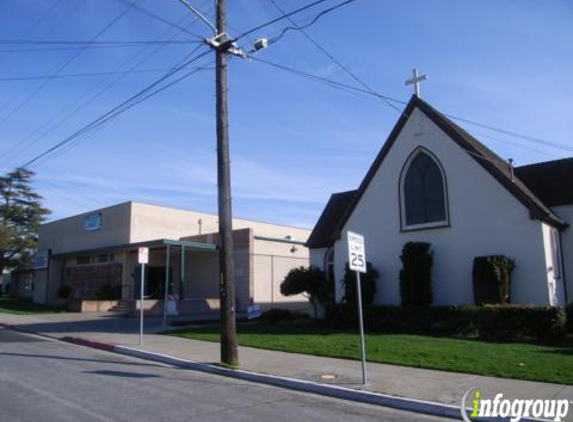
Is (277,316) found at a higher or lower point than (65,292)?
lower

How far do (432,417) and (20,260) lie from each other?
5312cm

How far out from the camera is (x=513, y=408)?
8164 mm

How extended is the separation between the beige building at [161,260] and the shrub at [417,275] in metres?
15.2

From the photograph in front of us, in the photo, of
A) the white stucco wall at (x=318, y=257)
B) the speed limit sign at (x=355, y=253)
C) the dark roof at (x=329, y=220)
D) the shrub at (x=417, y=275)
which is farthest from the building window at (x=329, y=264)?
the speed limit sign at (x=355, y=253)

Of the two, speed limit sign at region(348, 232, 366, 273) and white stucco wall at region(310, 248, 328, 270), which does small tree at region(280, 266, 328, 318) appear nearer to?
white stucco wall at region(310, 248, 328, 270)

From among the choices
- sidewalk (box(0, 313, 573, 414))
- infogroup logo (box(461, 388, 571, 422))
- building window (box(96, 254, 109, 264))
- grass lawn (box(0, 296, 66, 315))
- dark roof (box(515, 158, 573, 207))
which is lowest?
infogroup logo (box(461, 388, 571, 422))

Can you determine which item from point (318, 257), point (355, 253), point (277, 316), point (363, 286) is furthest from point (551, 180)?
point (355, 253)

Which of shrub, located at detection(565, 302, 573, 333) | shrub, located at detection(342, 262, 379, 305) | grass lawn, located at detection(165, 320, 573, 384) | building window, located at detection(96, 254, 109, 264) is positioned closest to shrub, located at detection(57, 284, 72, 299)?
building window, located at detection(96, 254, 109, 264)

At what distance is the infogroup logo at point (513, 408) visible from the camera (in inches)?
309

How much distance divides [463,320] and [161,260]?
83.9ft

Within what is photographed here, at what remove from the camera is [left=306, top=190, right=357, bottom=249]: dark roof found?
84.4ft

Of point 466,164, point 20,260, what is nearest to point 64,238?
point 20,260

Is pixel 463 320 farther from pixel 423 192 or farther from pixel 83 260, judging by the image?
pixel 83 260

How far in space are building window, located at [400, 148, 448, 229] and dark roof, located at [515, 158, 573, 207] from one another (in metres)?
4.43
